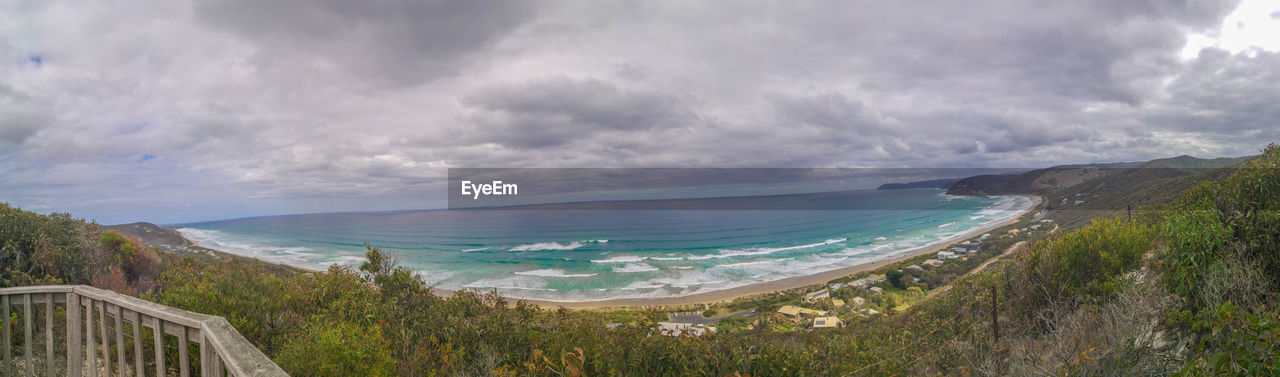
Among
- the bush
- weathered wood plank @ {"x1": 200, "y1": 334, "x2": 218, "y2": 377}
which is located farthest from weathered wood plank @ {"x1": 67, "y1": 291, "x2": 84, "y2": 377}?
weathered wood plank @ {"x1": 200, "y1": 334, "x2": 218, "y2": 377}

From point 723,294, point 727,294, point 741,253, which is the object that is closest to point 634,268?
point 723,294

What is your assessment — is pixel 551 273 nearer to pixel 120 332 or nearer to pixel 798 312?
pixel 798 312

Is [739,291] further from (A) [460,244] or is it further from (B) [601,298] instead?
(A) [460,244]

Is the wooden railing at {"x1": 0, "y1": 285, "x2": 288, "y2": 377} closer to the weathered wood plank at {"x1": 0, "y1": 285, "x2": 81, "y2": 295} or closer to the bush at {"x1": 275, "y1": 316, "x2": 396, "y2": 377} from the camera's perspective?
the weathered wood plank at {"x1": 0, "y1": 285, "x2": 81, "y2": 295}

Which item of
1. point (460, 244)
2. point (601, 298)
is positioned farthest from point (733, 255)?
point (460, 244)

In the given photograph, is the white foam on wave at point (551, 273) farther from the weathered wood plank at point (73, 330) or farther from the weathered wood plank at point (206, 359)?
the weathered wood plank at point (206, 359)
